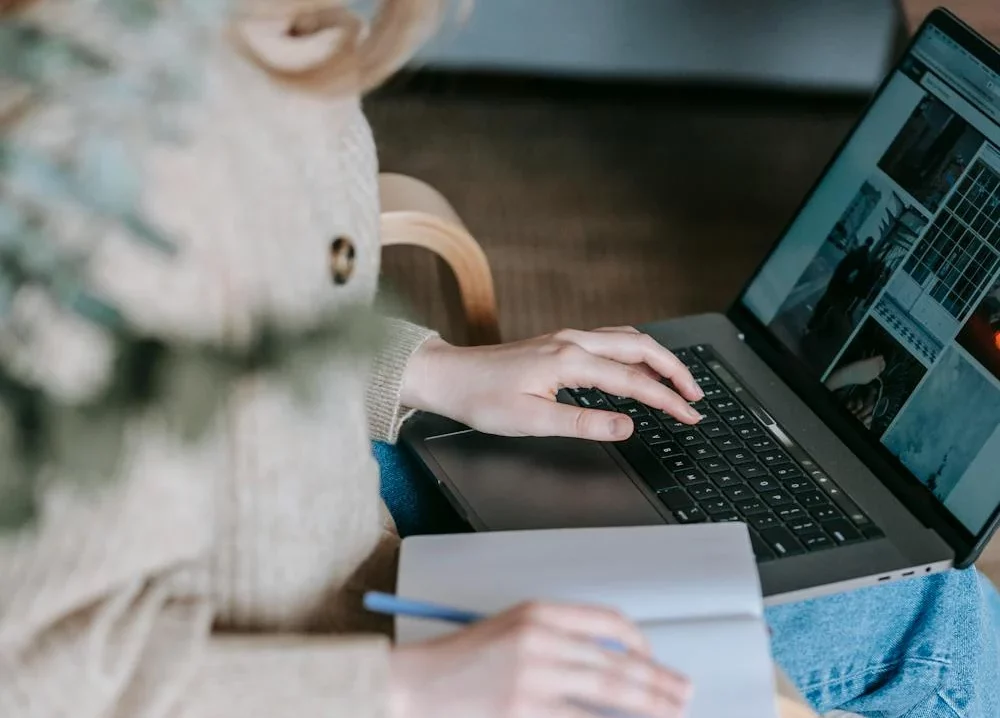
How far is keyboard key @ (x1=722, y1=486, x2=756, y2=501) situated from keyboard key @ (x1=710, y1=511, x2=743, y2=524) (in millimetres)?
19

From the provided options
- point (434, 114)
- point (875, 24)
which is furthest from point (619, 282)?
point (875, 24)

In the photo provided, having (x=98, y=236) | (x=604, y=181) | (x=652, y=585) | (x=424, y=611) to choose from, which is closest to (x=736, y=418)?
(x=652, y=585)

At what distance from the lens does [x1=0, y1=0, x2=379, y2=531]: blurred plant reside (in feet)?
0.90

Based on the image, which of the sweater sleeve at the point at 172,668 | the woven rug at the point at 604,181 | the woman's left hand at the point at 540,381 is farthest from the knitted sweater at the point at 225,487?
the woven rug at the point at 604,181

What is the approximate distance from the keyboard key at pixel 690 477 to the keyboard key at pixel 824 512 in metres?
0.09

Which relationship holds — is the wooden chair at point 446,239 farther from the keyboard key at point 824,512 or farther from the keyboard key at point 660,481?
the keyboard key at point 824,512

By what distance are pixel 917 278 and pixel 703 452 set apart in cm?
23

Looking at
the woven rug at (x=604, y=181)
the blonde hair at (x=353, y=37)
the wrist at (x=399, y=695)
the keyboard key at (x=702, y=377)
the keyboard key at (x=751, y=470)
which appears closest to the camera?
the blonde hair at (x=353, y=37)

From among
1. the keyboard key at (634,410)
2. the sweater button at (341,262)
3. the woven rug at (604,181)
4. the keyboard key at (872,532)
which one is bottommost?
the woven rug at (604,181)

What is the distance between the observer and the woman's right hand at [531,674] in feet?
1.77

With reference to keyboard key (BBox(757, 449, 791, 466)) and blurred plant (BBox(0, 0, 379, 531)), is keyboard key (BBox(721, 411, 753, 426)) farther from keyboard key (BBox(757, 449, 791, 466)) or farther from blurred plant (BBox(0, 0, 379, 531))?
blurred plant (BBox(0, 0, 379, 531))

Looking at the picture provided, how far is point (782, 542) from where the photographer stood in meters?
0.83

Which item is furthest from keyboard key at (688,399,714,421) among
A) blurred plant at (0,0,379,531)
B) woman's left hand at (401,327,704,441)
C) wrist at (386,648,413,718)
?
blurred plant at (0,0,379,531)

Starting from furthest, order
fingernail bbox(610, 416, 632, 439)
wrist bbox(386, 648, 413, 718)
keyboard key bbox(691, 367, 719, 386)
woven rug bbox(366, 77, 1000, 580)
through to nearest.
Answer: woven rug bbox(366, 77, 1000, 580) < keyboard key bbox(691, 367, 719, 386) < fingernail bbox(610, 416, 632, 439) < wrist bbox(386, 648, 413, 718)
